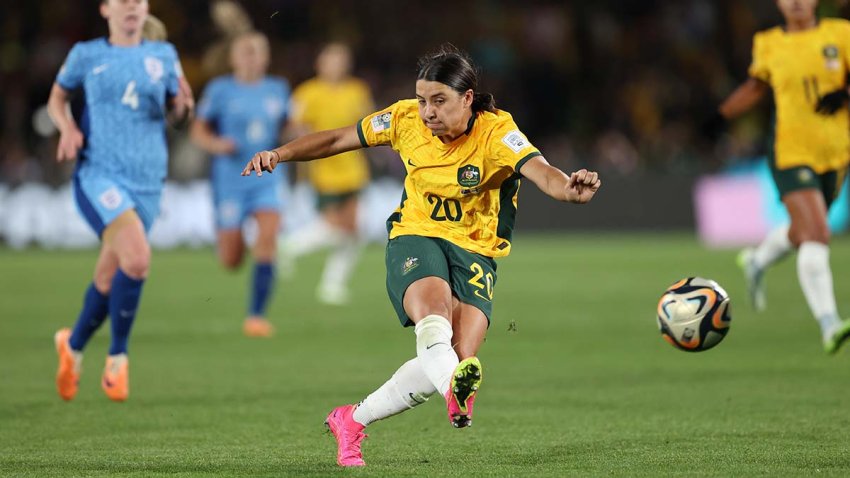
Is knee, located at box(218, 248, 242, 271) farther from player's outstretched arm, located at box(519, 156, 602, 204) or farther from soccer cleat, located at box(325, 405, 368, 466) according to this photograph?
player's outstretched arm, located at box(519, 156, 602, 204)

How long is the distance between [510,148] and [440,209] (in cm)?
47

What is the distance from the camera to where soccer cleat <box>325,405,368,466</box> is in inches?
226

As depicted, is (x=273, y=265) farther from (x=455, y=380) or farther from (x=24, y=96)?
(x=24, y=96)

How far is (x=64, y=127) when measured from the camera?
7.92 m

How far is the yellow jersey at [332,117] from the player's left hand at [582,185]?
10027 millimetres

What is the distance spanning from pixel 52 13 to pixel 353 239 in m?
12.4

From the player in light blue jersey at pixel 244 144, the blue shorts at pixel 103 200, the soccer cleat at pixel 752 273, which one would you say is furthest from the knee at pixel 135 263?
the soccer cleat at pixel 752 273

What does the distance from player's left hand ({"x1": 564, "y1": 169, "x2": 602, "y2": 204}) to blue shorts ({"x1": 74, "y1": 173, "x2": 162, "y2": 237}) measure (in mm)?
3662

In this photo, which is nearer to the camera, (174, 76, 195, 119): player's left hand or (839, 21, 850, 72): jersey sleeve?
(174, 76, 195, 119): player's left hand

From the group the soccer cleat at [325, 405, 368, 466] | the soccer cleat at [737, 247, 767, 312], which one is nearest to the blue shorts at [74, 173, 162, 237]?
the soccer cleat at [325, 405, 368, 466]

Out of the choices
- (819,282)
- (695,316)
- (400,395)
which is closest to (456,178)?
(400,395)

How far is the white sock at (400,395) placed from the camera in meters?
5.64

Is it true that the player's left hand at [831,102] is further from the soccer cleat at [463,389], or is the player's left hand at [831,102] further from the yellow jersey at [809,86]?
the soccer cleat at [463,389]

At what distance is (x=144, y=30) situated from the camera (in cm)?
853
